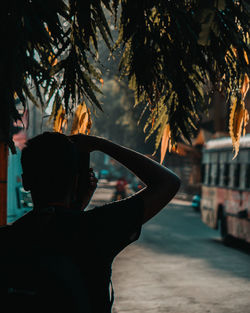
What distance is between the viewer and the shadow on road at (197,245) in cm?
1213

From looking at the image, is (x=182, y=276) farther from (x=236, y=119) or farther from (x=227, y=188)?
(x=236, y=119)

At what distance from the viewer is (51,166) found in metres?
1.96

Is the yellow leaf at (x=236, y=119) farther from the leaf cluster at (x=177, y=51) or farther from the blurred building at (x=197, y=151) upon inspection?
the blurred building at (x=197, y=151)

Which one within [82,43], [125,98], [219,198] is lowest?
[219,198]

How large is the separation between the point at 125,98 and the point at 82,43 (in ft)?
127

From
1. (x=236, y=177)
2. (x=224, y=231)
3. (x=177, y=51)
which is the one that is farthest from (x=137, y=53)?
(x=224, y=231)

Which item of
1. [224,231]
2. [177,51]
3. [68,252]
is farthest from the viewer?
[224,231]

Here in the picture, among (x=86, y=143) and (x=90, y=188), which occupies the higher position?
(x=86, y=143)

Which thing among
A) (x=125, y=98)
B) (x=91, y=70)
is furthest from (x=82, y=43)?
(x=125, y=98)

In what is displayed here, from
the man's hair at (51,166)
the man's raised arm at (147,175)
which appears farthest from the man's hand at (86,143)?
the man's hair at (51,166)

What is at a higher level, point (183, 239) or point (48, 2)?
point (48, 2)

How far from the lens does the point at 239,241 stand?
54.0 ft

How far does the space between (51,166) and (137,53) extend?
7.51 ft

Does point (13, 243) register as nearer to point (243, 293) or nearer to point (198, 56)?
point (198, 56)
